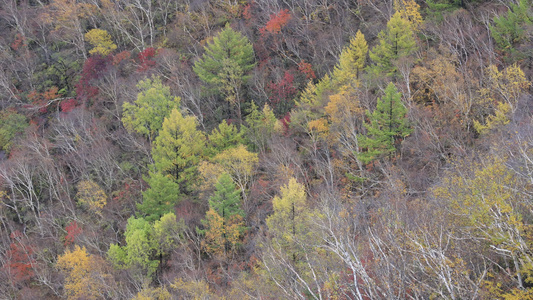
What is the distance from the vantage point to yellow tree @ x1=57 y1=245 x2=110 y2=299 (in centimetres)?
2798

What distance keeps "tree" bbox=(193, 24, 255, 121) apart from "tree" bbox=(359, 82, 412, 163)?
55.2 ft

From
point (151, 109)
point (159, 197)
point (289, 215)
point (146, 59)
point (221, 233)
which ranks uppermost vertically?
point (146, 59)

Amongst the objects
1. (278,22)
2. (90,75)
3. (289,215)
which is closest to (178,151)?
(289,215)

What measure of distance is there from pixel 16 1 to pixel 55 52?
1480 centimetres

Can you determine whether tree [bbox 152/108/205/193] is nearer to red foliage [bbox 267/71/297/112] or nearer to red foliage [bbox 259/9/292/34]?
red foliage [bbox 267/71/297/112]

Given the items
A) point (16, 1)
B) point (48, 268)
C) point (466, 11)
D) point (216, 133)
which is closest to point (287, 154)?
point (216, 133)

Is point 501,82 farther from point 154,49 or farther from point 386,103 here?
point 154,49

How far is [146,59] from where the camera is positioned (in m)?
50.1

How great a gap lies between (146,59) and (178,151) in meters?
19.1

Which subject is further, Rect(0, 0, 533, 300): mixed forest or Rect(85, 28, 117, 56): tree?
Rect(85, 28, 117, 56): tree

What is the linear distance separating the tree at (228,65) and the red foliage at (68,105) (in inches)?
681

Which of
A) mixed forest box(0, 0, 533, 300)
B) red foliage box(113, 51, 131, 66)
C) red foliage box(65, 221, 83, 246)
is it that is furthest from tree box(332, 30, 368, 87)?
red foliage box(113, 51, 131, 66)

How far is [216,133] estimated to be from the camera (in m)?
37.2

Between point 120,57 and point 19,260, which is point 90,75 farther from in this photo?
point 19,260
